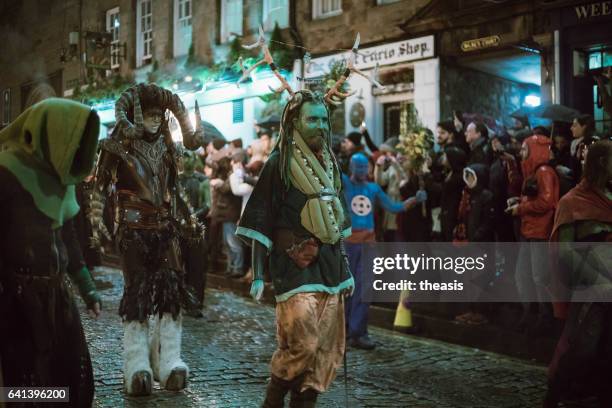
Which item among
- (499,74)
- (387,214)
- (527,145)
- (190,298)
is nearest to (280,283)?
(190,298)

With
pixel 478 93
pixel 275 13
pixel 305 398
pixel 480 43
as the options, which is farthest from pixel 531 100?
pixel 305 398

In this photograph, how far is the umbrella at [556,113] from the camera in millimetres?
9297

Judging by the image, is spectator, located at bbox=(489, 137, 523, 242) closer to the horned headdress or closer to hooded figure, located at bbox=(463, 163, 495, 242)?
hooded figure, located at bbox=(463, 163, 495, 242)

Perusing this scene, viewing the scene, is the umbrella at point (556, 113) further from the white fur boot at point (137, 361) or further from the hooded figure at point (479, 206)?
the white fur boot at point (137, 361)

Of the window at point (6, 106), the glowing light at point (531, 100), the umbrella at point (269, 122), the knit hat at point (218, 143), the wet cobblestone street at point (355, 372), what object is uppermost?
the glowing light at point (531, 100)

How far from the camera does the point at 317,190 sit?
16.4 ft

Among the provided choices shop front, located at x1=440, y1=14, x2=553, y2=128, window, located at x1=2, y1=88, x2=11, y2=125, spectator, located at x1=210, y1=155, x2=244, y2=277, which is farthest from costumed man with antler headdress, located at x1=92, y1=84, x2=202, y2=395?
shop front, located at x1=440, y1=14, x2=553, y2=128

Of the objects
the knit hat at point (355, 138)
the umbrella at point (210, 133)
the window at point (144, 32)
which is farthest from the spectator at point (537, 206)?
the umbrella at point (210, 133)

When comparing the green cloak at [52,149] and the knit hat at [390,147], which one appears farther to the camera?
the knit hat at [390,147]

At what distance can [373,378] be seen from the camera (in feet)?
22.0

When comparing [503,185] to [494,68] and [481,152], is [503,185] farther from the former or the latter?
[494,68]

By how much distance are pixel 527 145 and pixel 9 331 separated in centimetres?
617

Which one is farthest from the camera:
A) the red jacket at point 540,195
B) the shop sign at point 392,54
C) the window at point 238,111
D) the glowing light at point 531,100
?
the window at point 238,111

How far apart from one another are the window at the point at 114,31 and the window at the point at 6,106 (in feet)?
9.85
